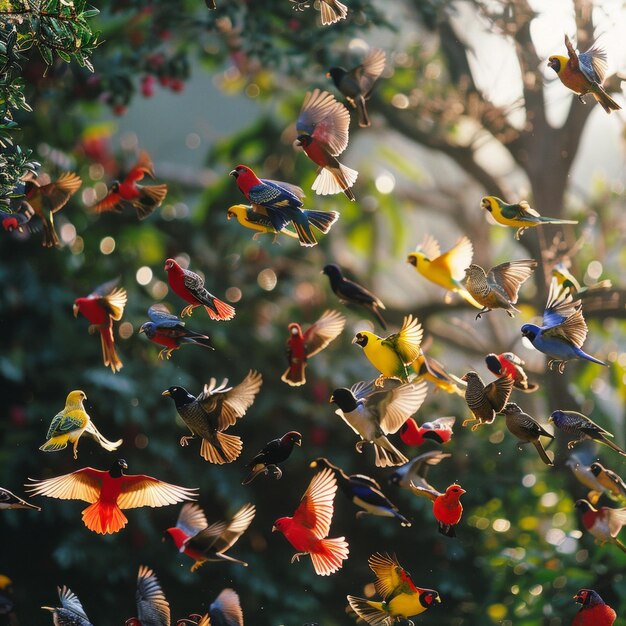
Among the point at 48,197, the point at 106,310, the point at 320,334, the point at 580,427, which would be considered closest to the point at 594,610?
the point at 580,427

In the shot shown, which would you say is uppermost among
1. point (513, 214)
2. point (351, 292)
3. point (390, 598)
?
point (513, 214)

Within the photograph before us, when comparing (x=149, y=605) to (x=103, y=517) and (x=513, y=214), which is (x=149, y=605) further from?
(x=513, y=214)

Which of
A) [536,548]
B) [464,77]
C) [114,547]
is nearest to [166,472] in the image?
[114,547]

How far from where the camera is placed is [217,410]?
851mm

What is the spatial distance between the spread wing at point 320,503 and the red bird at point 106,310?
28 cm

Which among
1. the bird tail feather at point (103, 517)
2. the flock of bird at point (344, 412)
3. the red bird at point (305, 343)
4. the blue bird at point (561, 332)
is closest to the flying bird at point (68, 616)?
the flock of bird at point (344, 412)

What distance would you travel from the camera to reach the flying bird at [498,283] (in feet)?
2.77

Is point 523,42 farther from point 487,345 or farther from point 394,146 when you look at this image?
point 394,146

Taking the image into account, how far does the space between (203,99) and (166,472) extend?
213 centimetres

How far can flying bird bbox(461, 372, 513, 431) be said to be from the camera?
2.65 feet

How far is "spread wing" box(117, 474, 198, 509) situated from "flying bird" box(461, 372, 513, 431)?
0.30 m

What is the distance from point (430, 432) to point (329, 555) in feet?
0.57

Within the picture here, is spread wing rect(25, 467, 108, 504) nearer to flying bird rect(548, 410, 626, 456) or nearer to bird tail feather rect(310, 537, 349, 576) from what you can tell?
bird tail feather rect(310, 537, 349, 576)

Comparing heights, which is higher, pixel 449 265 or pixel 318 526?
pixel 449 265
